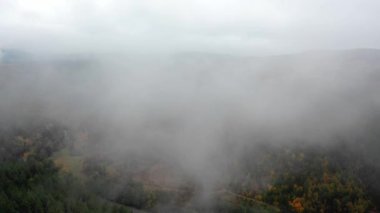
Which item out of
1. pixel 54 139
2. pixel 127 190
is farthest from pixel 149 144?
pixel 127 190

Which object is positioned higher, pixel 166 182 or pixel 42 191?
pixel 42 191

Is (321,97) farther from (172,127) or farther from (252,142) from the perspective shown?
(172,127)

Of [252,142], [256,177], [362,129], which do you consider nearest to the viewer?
[256,177]

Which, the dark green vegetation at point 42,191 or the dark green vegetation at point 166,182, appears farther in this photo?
the dark green vegetation at point 166,182

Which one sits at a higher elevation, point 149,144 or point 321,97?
point 321,97

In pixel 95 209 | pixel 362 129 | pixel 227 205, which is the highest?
pixel 362 129

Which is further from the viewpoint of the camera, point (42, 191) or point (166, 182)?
point (166, 182)

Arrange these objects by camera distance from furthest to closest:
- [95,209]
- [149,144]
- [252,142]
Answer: [149,144]
[252,142]
[95,209]

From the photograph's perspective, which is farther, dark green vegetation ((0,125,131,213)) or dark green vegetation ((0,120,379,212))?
dark green vegetation ((0,120,379,212))
